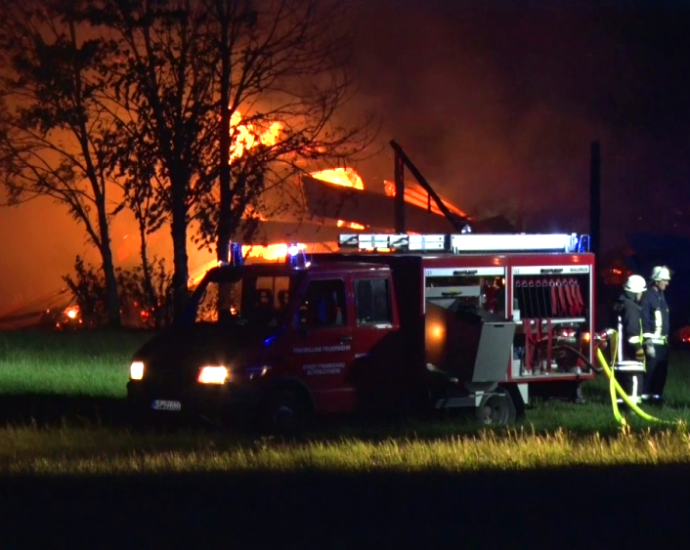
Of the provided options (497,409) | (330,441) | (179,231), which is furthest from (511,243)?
(179,231)

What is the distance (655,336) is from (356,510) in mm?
9213

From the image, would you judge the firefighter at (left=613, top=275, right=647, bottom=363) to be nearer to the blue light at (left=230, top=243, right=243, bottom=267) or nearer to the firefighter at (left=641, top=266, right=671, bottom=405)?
the firefighter at (left=641, top=266, right=671, bottom=405)

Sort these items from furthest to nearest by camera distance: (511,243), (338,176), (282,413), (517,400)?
(338,176)
(511,243)
(517,400)
(282,413)

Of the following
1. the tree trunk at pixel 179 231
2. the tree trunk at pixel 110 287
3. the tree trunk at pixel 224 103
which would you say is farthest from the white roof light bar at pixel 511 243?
the tree trunk at pixel 110 287

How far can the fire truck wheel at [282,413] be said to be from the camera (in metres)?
12.7

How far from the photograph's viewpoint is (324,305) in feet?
43.2

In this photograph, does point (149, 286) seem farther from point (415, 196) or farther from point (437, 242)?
point (437, 242)

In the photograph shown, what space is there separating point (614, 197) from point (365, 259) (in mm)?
25419

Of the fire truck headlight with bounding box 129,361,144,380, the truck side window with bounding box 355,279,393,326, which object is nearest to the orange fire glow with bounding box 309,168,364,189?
the truck side window with bounding box 355,279,393,326

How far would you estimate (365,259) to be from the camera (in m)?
14.1

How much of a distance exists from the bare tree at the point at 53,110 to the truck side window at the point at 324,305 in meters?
15.2

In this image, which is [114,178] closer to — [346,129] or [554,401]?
[346,129]

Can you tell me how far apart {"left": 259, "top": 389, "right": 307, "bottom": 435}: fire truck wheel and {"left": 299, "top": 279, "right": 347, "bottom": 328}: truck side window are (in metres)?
0.77

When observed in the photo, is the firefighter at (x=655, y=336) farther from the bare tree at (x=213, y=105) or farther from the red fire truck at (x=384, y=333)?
the bare tree at (x=213, y=105)
